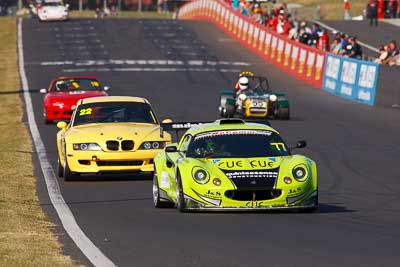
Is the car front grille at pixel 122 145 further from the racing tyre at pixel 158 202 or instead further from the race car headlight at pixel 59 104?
the race car headlight at pixel 59 104

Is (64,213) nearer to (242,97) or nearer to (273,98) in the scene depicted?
(242,97)

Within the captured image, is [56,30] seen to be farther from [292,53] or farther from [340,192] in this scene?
[340,192]

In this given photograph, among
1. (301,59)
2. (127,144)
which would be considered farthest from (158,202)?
(301,59)

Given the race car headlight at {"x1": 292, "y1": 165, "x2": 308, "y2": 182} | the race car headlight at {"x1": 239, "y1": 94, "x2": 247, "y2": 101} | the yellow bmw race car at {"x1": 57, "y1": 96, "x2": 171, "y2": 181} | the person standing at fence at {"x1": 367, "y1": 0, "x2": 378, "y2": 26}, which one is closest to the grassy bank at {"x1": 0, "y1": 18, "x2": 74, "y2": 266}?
the yellow bmw race car at {"x1": 57, "y1": 96, "x2": 171, "y2": 181}

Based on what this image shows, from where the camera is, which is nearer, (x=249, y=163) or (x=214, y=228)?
(x=214, y=228)

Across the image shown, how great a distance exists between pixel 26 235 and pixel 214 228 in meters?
1.93

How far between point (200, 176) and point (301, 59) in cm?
3296

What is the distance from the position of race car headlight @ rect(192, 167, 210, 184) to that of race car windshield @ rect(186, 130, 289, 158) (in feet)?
1.82

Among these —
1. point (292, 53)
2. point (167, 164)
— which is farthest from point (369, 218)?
point (292, 53)

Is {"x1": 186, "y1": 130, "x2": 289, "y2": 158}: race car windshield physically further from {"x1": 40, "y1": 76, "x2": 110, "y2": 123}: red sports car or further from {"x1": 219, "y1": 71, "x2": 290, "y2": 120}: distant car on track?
{"x1": 219, "y1": 71, "x2": 290, "y2": 120}: distant car on track

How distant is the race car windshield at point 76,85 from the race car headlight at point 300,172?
59.9 feet

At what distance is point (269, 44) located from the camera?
2103 inches

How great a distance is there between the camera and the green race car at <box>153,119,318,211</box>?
45.6ft

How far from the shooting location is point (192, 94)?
40375 mm
